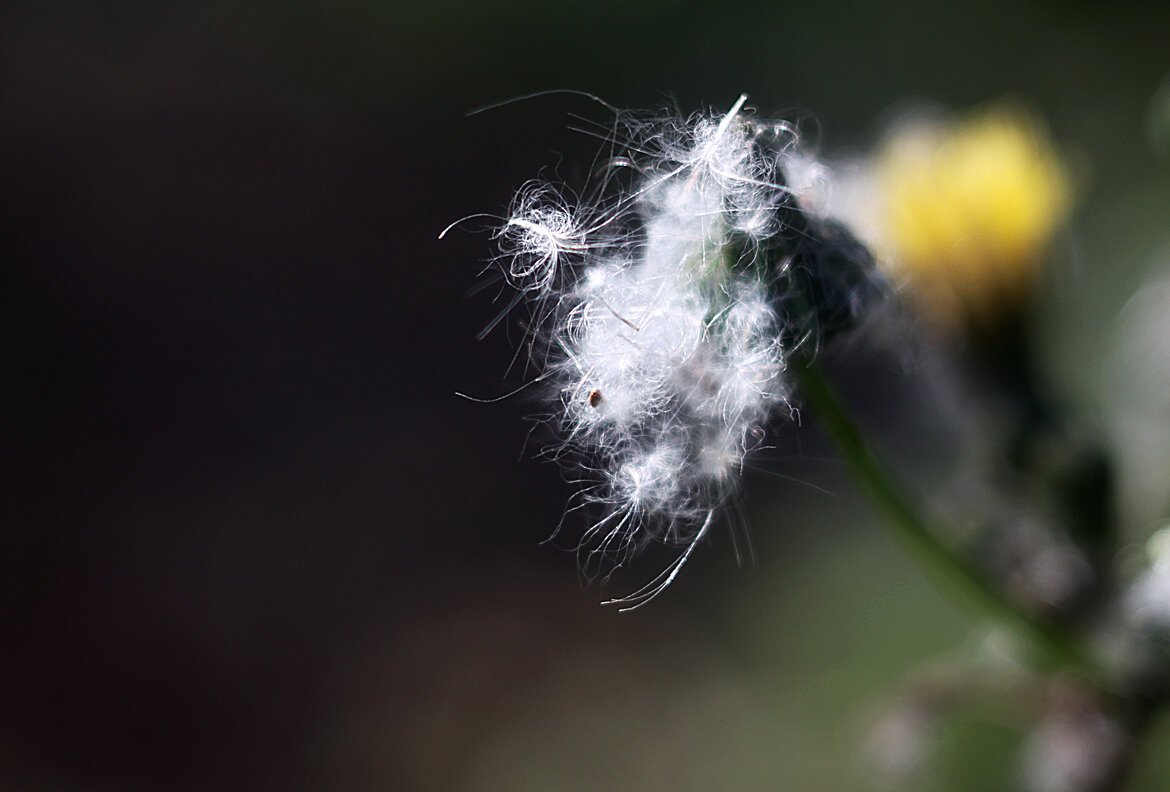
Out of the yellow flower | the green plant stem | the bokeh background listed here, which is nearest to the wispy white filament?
the green plant stem

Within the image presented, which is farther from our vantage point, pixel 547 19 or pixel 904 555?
pixel 547 19

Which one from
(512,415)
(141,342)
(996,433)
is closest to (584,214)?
(996,433)

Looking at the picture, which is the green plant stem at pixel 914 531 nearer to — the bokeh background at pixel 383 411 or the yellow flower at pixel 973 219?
the yellow flower at pixel 973 219

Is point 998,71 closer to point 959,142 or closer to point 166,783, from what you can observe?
point 959,142

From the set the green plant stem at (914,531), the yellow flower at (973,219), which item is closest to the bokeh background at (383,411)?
the yellow flower at (973,219)

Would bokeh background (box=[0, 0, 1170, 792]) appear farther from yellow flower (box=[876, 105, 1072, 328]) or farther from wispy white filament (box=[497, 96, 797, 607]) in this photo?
wispy white filament (box=[497, 96, 797, 607])

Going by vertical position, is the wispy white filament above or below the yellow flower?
below
